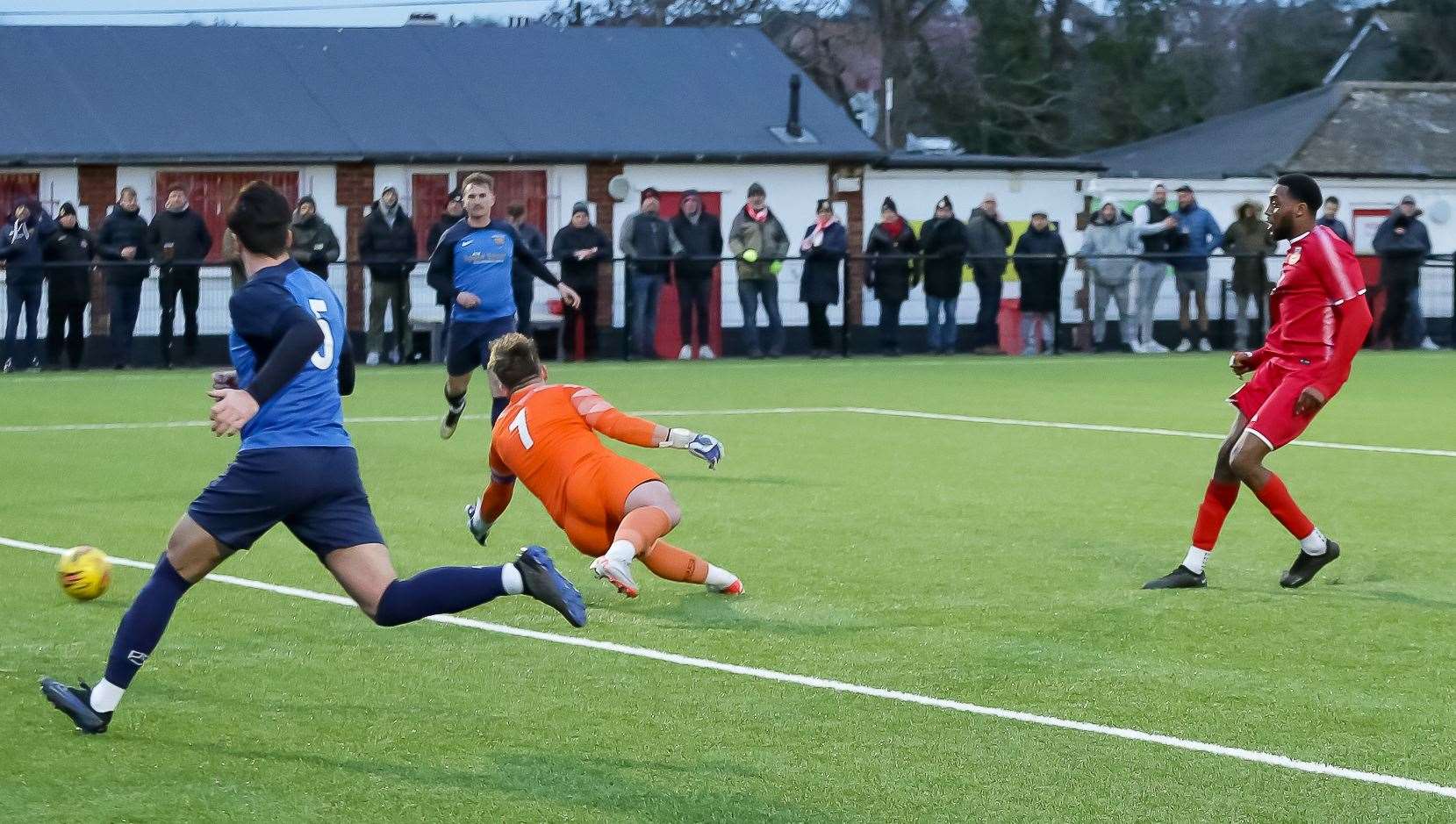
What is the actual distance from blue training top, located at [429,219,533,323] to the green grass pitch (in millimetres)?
1125

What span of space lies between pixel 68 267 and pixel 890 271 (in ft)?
33.6

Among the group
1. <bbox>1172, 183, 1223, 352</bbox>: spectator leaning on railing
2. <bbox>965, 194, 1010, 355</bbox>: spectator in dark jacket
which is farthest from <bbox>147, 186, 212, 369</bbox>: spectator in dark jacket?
<bbox>1172, 183, 1223, 352</bbox>: spectator leaning on railing

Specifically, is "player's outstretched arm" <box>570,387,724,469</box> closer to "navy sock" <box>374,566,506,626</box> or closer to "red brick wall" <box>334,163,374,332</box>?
"navy sock" <box>374,566,506,626</box>

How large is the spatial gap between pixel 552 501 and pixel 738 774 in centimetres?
292

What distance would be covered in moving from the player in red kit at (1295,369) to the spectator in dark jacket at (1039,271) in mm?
17571

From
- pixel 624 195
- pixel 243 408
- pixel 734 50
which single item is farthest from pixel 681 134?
pixel 243 408

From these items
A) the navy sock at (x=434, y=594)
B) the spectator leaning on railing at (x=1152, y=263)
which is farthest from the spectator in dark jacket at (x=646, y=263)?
the navy sock at (x=434, y=594)

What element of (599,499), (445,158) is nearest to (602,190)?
(445,158)

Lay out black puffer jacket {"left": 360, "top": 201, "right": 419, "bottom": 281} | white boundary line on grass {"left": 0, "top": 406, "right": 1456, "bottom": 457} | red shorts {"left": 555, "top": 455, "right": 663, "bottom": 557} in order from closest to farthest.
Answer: red shorts {"left": 555, "top": 455, "right": 663, "bottom": 557}
white boundary line on grass {"left": 0, "top": 406, "right": 1456, "bottom": 457}
black puffer jacket {"left": 360, "top": 201, "right": 419, "bottom": 281}

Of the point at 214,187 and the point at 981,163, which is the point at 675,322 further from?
the point at 214,187

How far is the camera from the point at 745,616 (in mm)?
8516

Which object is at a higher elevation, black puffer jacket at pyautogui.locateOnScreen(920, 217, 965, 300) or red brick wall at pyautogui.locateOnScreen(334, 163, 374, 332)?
red brick wall at pyautogui.locateOnScreen(334, 163, 374, 332)

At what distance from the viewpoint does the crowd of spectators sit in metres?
24.1

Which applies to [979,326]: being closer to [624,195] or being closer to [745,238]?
[745,238]
